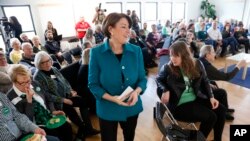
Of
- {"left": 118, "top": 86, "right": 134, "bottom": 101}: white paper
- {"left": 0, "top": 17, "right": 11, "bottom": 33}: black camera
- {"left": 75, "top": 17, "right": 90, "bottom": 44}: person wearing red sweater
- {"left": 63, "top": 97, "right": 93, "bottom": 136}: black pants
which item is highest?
{"left": 0, "top": 17, "right": 11, "bottom": 33}: black camera

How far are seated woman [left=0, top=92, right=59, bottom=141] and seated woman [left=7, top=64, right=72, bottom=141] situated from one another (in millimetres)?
110

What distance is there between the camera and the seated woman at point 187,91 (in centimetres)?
198

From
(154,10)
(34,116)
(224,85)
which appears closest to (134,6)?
(154,10)

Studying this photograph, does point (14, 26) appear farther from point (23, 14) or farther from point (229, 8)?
point (229, 8)

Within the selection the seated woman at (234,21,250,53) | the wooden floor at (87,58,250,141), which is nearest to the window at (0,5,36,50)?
the wooden floor at (87,58,250,141)

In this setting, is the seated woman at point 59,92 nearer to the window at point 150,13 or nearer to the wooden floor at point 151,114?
the wooden floor at point 151,114

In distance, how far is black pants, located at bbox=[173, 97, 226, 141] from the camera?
1.97m

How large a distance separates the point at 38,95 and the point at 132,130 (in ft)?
3.63

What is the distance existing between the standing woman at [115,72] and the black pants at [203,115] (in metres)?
0.77

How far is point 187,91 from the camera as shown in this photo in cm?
205

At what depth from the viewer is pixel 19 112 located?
1730mm

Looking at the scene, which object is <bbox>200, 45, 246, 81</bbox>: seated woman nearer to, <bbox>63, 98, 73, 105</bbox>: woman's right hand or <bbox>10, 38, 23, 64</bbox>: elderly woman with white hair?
<bbox>63, 98, 73, 105</bbox>: woman's right hand

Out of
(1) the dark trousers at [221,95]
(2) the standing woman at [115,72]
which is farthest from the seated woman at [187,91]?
(2) the standing woman at [115,72]

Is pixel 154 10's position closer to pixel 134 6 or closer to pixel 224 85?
pixel 134 6
